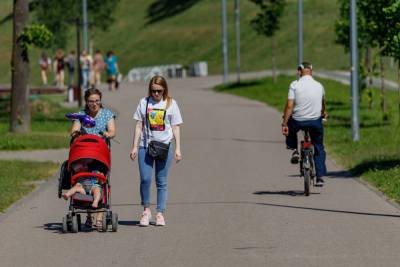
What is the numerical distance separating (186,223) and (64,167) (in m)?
1.47

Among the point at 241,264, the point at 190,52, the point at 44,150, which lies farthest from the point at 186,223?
the point at 190,52

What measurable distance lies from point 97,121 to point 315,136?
4892 millimetres

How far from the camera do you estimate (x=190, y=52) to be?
8125 centimetres

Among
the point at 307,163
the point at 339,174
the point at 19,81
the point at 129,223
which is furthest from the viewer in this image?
the point at 19,81

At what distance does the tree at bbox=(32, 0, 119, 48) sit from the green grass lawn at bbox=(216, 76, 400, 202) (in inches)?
764

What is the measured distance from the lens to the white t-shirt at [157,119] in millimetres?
14539

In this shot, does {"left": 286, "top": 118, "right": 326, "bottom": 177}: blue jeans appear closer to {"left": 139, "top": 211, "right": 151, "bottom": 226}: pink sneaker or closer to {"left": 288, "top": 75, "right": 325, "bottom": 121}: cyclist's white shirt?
{"left": 288, "top": 75, "right": 325, "bottom": 121}: cyclist's white shirt

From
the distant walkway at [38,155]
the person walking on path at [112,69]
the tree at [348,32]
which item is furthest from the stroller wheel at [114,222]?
the person walking on path at [112,69]

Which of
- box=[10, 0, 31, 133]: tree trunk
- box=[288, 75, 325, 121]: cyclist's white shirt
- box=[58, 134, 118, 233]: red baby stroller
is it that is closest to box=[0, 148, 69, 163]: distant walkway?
box=[10, 0, 31, 133]: tree trunk

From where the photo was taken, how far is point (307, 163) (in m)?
17.8

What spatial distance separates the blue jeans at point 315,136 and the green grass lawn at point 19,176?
365 cm

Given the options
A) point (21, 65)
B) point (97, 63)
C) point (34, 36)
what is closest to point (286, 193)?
point (34, 36)

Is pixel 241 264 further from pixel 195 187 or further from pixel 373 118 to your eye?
pixel 373 118

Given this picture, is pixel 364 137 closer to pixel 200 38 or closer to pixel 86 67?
pixel 86 67
